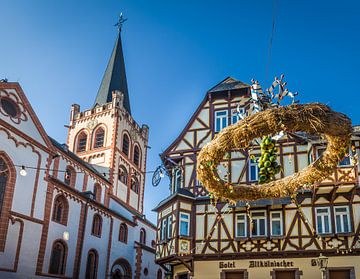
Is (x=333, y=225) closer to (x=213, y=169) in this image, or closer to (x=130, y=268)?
(x=213, y=169)

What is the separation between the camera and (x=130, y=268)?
1527 inches

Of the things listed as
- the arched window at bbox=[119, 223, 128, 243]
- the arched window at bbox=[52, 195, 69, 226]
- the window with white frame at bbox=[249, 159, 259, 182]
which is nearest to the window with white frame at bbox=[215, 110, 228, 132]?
the window with white frame at bbox=[249, 159, 259, 182]

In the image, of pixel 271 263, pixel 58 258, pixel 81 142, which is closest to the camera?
pixel 271 263

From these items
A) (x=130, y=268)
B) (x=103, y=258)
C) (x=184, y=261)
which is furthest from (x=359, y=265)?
(x=130, y=268)

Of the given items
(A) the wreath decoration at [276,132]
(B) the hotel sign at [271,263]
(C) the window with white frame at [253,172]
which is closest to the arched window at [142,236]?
(C) the window with white frame at [253,172]

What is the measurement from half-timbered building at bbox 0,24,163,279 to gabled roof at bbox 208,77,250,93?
7514 mm

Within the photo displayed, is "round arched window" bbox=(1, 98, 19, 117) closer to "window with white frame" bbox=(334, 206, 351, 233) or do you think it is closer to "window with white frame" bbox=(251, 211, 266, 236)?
"window with white frame" bbox=(251, 211, 266, 236)

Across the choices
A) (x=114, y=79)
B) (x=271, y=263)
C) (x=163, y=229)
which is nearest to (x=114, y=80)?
(x=114, y=79)

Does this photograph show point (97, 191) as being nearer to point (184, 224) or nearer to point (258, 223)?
point (184, 224)

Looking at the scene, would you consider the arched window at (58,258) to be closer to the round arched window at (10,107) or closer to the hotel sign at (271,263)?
the round arched window at (10,107)

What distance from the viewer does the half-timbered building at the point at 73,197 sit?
2473cm

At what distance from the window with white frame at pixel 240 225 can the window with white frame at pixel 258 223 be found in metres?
0.45

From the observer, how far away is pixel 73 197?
1217 inches

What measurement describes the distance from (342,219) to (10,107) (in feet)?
63.9
